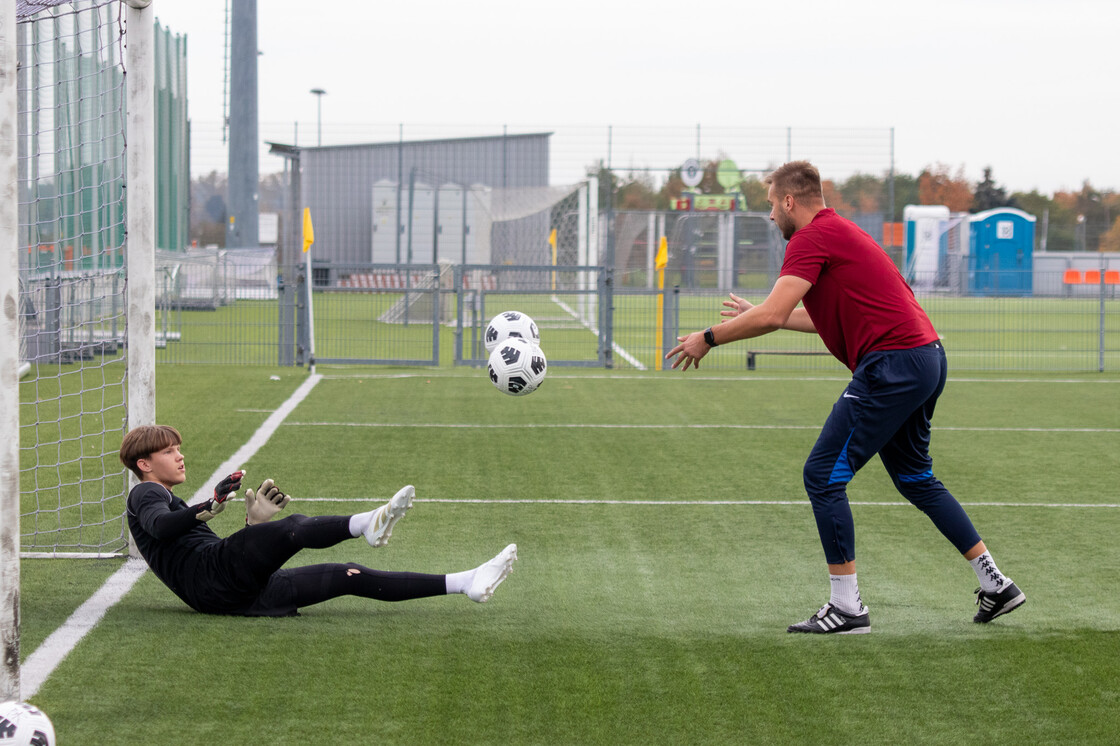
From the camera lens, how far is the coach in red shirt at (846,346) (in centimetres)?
475

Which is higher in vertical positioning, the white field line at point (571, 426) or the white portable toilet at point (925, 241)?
the white portable toilet at point (925, 241)

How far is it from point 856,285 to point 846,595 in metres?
1.28

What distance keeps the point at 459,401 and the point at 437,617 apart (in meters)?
7.79

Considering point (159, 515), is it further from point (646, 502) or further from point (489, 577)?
point (646, 502)

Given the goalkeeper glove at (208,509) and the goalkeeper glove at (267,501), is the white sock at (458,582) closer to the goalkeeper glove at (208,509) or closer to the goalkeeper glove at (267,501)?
the goalkeeper glove at (267,501)

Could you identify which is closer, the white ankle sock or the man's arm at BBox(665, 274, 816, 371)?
the man's arm at BBox(665, 274, 816, 371)

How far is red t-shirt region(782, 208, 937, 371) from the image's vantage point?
4773 mm

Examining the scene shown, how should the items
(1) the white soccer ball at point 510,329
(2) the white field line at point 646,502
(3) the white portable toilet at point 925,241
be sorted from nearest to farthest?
1. (1) the white soccer ball at point 510,329
2. (2) the white field line at point 646,502
3. (3) the white portable toilet at point 925,241

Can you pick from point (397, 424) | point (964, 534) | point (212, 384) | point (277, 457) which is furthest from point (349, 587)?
point (212, 384)

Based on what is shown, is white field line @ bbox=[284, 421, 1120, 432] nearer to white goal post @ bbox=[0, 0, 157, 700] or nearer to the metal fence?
white goal post @ bbox=[0, 0, 157, 700]

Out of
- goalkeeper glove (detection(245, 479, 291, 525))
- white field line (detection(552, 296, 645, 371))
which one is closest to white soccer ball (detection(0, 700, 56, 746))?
goalkeeper glove (detection(245, 479, 291, 525))

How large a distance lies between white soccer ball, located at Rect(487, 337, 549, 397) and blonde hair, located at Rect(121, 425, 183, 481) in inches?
91.4

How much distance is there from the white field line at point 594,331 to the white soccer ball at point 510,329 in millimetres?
9325

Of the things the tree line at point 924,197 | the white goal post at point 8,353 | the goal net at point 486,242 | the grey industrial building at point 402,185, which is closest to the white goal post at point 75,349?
the white goal post at point 8,353
